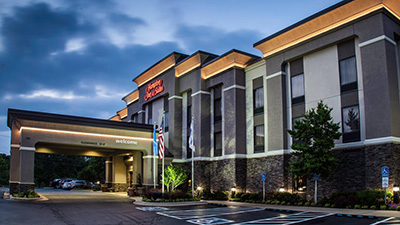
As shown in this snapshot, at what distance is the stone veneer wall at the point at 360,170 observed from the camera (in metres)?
23.2

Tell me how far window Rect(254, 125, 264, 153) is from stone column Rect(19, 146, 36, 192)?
19.5m

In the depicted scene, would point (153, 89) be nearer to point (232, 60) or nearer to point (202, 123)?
point (202, 123)

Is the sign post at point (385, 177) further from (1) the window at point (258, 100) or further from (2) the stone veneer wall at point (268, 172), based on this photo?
(1) the window at point (258, 100)

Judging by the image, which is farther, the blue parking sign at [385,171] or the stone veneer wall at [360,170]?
the stone veneer wall at [360,170]

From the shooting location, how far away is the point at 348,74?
2703 cm

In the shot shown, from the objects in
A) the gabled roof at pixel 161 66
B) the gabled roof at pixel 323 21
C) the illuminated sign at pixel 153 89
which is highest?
the gabled roof at pixel 161 66

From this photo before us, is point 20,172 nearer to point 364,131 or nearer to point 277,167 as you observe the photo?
point 277,167

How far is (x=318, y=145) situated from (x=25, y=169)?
77.9 ft

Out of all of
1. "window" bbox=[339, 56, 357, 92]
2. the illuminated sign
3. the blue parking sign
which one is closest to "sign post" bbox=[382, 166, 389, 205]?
the blue parking sign

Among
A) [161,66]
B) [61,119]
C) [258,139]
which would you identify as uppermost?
[161,66]

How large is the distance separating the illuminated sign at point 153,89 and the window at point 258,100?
14545 millimetres

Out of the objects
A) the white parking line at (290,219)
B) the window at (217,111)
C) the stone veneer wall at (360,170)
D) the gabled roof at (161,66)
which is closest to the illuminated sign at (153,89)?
the gabled roof at (161,66)

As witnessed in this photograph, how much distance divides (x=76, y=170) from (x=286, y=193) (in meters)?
63.5

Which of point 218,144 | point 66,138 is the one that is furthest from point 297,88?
point 66,138
